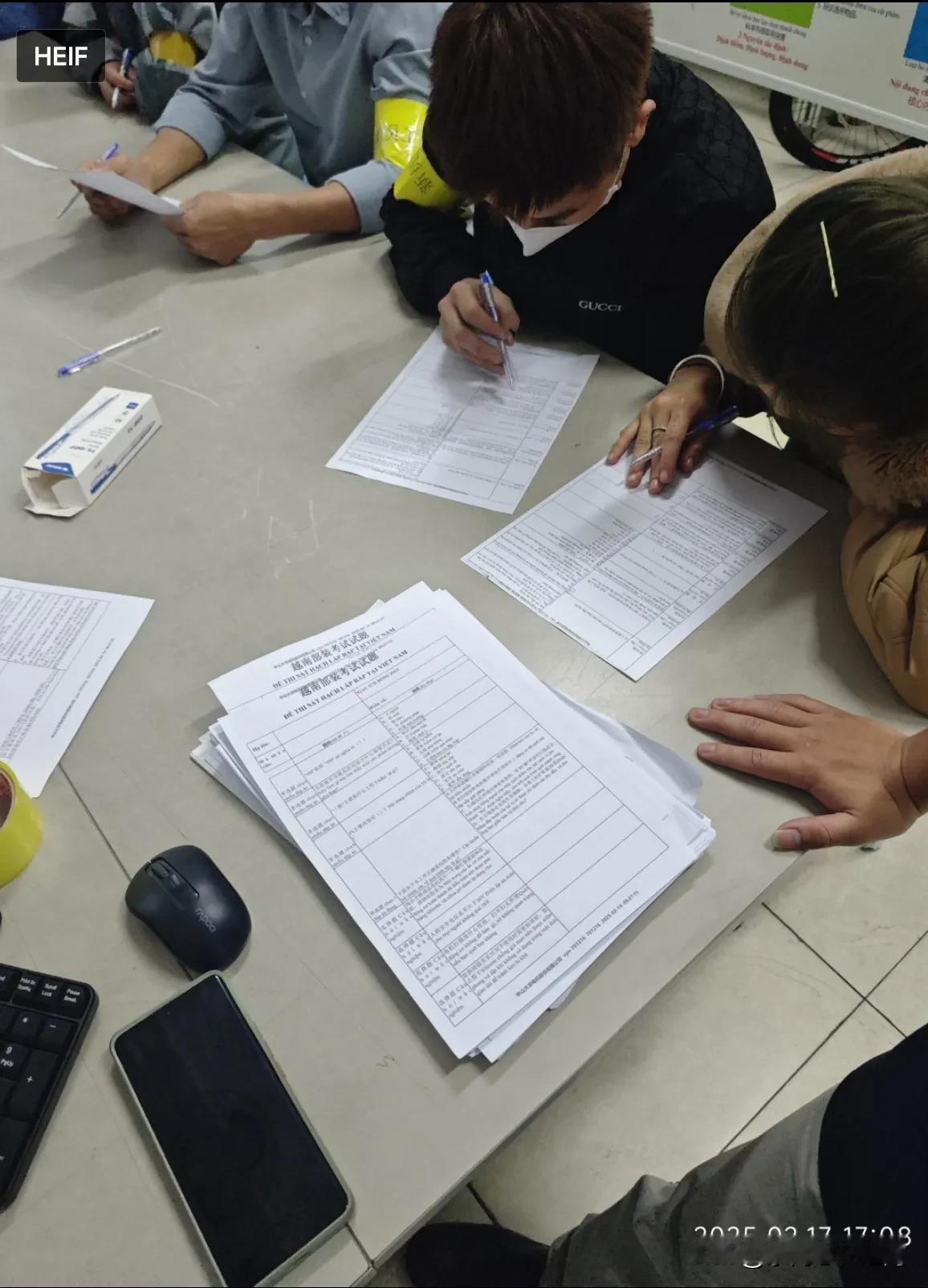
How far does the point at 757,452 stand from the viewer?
923 mm

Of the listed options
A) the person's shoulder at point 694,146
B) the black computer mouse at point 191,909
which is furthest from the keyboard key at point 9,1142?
the person's shoulder at point 694,146

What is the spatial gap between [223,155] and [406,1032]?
1459 millimetres

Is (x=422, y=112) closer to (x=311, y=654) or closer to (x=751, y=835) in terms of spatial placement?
(x=311, y=654)

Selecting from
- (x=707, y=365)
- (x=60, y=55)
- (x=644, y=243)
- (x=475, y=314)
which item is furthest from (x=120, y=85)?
(x=707, y=365)

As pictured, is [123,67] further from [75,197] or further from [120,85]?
[75,197]

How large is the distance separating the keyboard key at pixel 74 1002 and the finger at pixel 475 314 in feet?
2.72

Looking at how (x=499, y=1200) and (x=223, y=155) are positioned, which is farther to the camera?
(x=223, y=155)

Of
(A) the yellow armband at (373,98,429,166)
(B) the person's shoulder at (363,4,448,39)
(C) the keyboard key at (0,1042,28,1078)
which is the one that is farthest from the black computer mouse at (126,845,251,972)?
(B) the person's shoulder at (363,4,448,39)

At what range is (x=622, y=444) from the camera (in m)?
0.91

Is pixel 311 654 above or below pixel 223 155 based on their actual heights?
below

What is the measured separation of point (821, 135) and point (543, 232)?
2276 mm

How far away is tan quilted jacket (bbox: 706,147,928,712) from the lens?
27.5 inches

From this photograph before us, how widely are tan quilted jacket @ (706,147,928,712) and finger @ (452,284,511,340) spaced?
0.35m

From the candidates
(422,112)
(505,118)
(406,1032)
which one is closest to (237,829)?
(406,1032)
